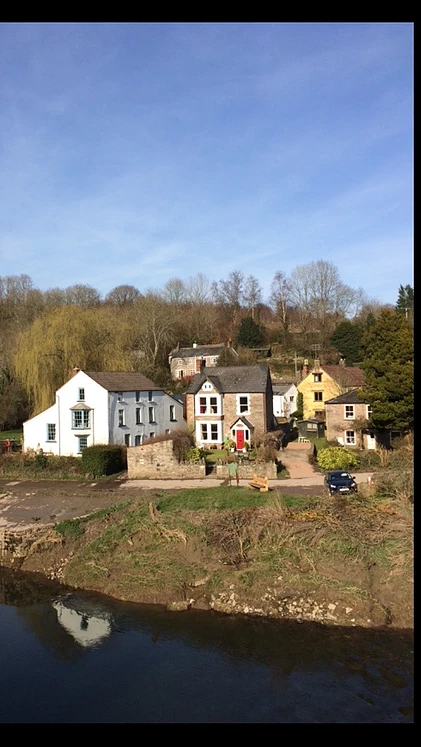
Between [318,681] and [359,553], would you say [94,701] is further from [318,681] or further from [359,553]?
[359,553]

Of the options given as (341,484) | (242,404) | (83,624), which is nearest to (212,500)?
(341,484)

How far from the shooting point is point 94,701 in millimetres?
11258

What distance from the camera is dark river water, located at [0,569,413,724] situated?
35.2ft

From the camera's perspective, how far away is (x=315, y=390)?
1751 inches

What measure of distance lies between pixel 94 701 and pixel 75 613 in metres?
5.19

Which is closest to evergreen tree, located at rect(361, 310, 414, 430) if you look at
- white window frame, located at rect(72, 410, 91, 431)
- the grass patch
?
the grass patch

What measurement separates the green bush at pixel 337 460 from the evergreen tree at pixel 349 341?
31695mm

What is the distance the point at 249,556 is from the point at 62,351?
85.9 feet

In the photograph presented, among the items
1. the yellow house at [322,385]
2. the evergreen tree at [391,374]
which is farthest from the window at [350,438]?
the yellow house at [322,385]

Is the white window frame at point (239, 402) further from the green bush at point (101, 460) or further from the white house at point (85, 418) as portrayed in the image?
the green bush at point (101, 460)

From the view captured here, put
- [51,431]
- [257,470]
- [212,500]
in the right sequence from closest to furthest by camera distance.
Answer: [212,500] → [257,470] → [51,431]

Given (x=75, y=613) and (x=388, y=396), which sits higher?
(x=388, y=396)

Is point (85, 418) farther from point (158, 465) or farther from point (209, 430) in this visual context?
point (209, 430)
